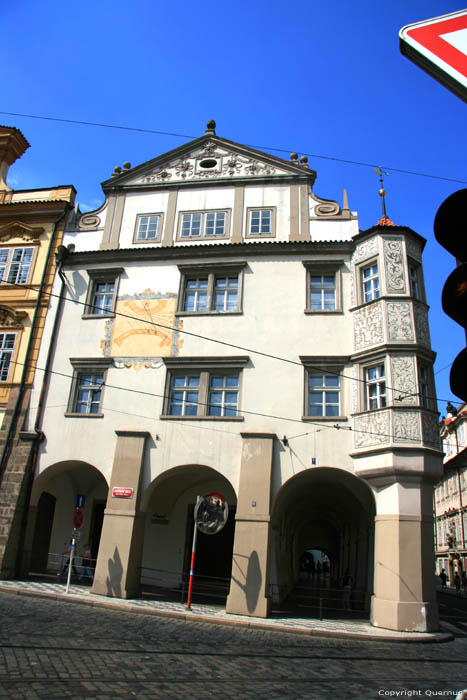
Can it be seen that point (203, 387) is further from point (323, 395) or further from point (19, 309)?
point (19, 309)

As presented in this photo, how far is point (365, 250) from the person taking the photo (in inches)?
721

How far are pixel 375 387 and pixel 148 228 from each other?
35.2 ft

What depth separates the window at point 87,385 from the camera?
61.2ft

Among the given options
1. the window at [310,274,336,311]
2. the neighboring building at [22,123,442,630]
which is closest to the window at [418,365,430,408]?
the neighboring building at [22,123,442,630]

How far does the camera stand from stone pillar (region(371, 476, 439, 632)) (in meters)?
13.8

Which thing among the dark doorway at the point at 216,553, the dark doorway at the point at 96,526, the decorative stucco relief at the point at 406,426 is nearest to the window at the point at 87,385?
the dark doorway at the point at 96,526

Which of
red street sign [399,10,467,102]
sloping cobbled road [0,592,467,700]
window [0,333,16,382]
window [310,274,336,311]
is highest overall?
window [310,274,336,311]

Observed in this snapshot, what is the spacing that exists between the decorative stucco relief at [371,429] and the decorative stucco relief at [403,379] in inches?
27.1

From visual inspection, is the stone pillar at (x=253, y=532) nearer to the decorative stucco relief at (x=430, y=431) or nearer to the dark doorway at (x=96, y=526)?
the decorative stucco relief at (x=430, y=431)

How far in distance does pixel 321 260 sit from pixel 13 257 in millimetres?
12136

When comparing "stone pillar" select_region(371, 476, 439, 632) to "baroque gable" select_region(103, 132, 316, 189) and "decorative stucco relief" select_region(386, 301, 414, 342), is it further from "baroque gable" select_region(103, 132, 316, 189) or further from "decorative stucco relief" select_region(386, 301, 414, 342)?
"baroque gable" select_region(103, 132, 316, 189)

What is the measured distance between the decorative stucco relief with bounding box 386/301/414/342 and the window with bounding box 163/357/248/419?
474 centimetres

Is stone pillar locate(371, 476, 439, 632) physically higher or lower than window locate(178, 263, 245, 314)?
lower

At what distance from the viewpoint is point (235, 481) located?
16.5 meters
